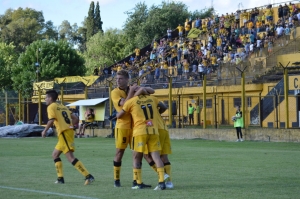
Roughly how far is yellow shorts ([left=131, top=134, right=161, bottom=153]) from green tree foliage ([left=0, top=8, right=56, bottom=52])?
352ft

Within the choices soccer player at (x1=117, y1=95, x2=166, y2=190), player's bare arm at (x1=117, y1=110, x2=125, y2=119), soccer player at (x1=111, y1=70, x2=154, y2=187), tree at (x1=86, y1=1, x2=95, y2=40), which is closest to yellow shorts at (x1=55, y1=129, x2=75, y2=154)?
soccer player at (x1=111, y1=70, x2=154, y2=187)

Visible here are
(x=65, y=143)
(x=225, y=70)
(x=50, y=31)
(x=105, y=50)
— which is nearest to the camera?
(x=65, y=143)

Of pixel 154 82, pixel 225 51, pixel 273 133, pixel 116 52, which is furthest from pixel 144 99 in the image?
pixel 116 52

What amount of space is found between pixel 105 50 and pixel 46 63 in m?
26.1

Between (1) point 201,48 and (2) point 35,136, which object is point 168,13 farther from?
(2) point 35,136

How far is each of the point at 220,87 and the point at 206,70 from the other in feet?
16.2

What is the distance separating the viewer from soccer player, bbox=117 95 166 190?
11672 millimetres

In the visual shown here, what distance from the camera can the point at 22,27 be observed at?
120 metres

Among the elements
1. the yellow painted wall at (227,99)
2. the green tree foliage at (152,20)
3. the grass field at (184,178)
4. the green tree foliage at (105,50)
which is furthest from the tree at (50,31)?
the grass field at (184,178)

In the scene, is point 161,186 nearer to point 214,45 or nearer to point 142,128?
point 142,128

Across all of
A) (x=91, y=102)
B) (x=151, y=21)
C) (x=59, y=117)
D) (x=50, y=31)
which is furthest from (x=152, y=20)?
(x=59, y=117)

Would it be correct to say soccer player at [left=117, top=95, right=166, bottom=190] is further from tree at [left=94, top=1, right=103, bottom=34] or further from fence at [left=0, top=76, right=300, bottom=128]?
tree at [left=94, top=1, right=103, bottom=34]

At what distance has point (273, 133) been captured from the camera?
93.3 ft

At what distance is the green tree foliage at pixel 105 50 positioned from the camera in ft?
321
